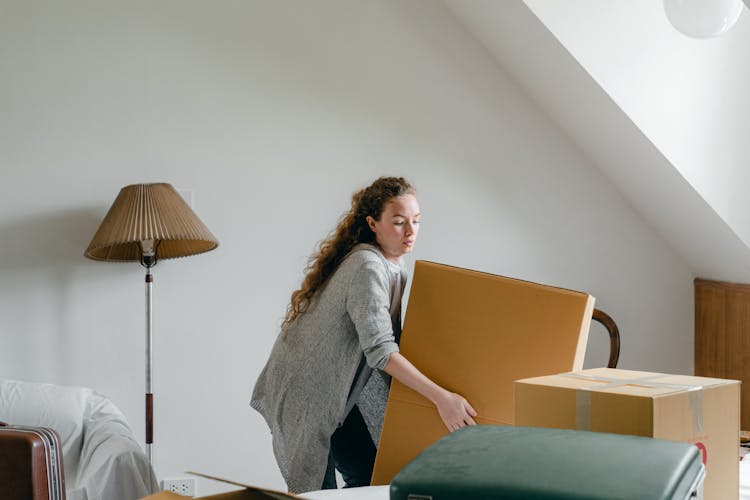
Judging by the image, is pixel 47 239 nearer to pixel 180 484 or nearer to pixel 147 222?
pixel 147 222

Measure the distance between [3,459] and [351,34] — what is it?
96.8 inches

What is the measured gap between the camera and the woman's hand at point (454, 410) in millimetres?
1813

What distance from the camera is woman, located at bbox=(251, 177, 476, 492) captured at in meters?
2.23

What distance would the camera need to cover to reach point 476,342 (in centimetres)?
183

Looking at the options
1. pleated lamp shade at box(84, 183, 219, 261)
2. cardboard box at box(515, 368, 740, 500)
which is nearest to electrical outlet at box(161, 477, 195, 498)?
pleated lamp shade at box(84, 183, 219, 261)

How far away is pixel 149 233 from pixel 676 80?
1.87 metres

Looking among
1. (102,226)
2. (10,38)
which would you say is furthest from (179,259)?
(10,38)

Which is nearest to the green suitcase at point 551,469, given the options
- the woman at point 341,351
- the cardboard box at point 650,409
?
the cardboard box at point 650,409

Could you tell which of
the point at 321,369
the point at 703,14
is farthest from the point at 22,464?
the point at 703,14

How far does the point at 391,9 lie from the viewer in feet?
11.2

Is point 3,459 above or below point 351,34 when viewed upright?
below

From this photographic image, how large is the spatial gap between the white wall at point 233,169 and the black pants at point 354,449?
0.95 metres

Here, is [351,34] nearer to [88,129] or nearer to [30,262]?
[88,129]

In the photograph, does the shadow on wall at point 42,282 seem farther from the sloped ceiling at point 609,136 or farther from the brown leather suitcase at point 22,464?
the brown leather suitcase at point 22,464
